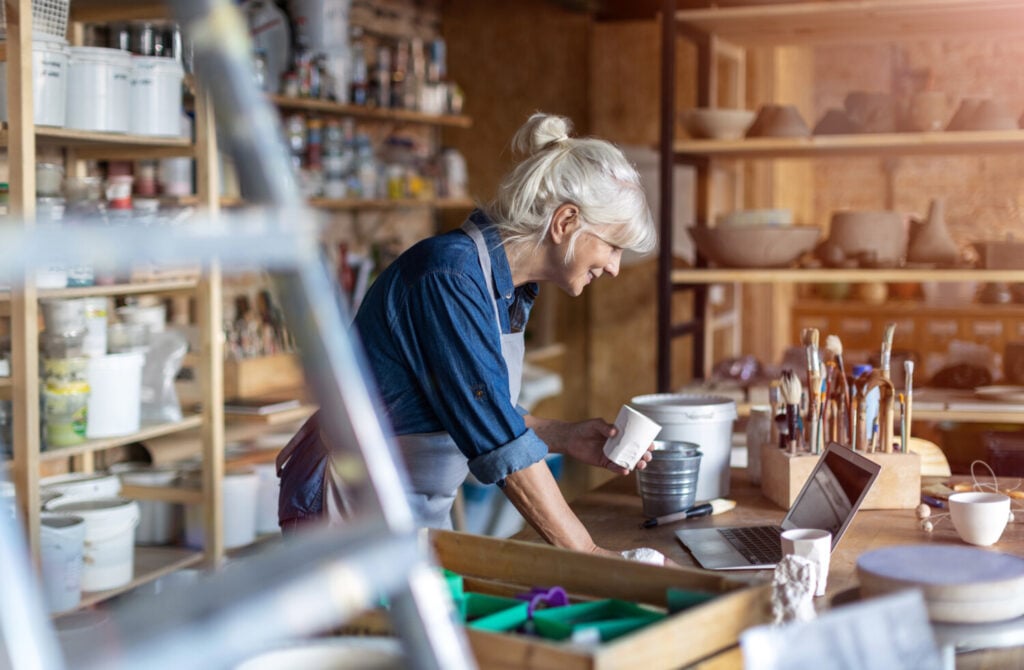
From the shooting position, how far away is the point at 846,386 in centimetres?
234

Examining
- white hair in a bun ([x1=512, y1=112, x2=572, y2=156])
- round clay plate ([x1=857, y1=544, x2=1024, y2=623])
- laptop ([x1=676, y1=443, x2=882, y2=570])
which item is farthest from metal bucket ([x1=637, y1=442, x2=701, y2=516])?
round clay plate ([x1=857, y1=544, x2=1024, y2=623])

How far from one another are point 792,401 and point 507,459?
2.31 ft

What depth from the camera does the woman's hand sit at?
226 cm

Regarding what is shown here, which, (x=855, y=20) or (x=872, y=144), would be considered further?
(x=855, y=20)

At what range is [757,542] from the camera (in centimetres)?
207

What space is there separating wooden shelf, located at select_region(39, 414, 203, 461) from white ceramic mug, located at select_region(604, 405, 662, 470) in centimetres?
183

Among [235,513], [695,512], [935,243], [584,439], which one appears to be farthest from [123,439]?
[935,243]

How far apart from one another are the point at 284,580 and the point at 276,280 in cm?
27

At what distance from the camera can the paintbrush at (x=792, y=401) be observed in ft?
7.75

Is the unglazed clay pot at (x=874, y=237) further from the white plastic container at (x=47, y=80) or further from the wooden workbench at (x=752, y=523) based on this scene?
the white plastic container at (x=47, y=80)

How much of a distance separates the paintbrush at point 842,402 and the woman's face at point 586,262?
0.47 meters

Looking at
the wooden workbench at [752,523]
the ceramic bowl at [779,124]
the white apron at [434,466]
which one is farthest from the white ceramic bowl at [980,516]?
the ceramic bowl at [779,124]

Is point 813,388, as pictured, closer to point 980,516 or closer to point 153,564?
point 980,516

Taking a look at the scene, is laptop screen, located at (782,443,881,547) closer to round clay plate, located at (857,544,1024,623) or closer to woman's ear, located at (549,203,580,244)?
round clay plate, located at (857,544,1024,623)
